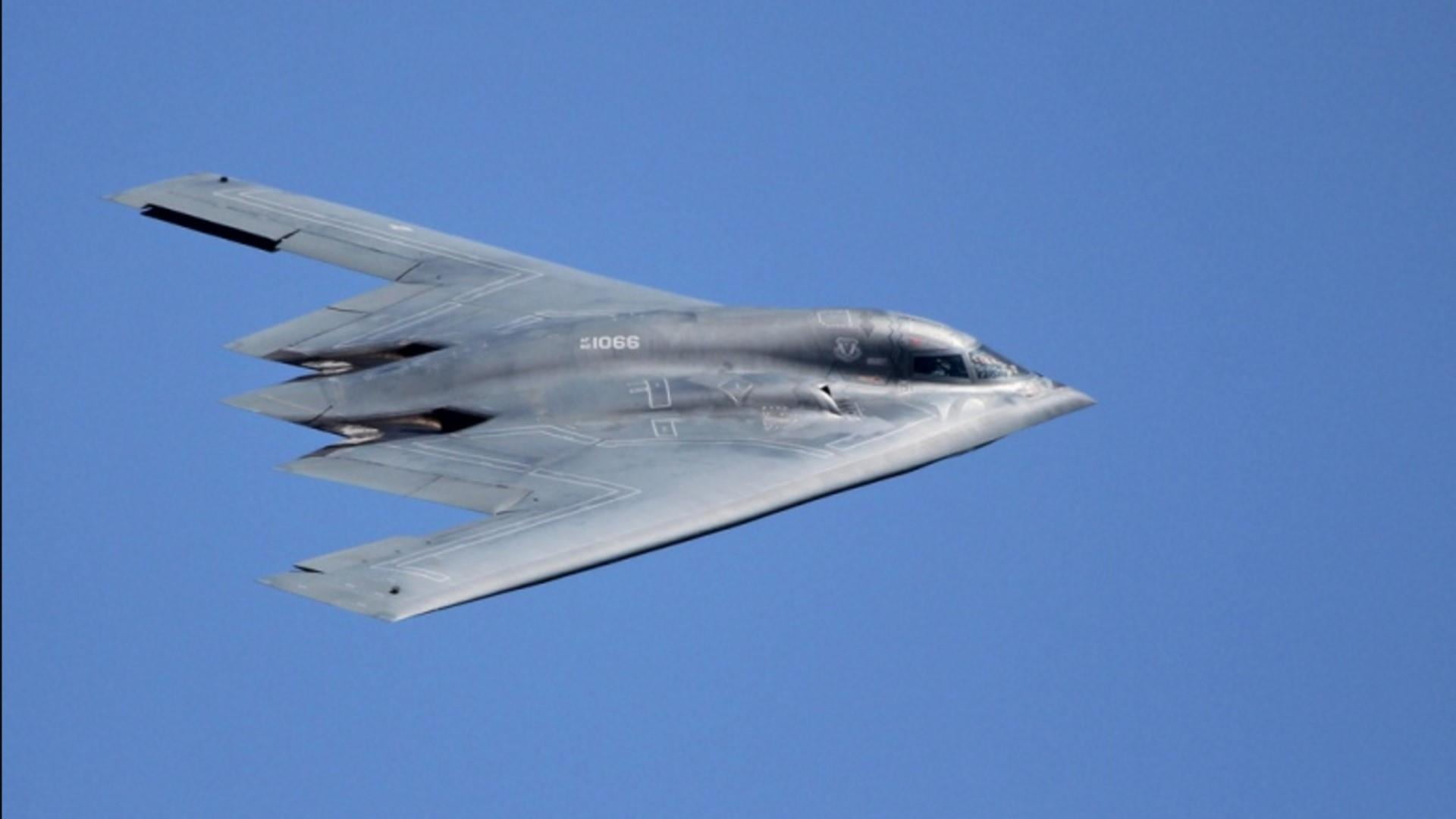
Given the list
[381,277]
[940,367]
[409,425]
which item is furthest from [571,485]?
[381,277]

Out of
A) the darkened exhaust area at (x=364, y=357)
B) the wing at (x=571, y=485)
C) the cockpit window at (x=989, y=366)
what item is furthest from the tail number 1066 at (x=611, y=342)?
the cockpit window at (x=989, y=366)

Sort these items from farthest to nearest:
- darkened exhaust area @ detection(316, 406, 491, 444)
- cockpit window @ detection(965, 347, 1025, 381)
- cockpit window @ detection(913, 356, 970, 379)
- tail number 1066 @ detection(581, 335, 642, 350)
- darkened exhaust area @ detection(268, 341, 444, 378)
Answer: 1. cockpit window @ detection(965, 347, 1025, 381)
2. cockpit window @ detection(913, 356, 970, 379)
3. darkened exhaust area @ detection(268, 341, 444, 378)
4. tail number 1066 @ detection(581, 335, 642, 350)
5. darkened exhaust area @ detection(316, 406, 491, 444)

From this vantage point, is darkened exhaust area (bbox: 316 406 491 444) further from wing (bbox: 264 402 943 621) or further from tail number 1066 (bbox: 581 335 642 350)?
tail number 1066 (bbox: 581 335 642 350)

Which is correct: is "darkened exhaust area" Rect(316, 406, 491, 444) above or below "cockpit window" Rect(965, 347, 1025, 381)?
below

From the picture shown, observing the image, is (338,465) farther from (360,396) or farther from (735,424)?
(735,424)

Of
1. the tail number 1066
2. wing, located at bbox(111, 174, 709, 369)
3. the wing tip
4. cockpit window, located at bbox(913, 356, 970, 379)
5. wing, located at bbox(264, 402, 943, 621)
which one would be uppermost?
wing, located at bbox(111, 174, 709, 369)

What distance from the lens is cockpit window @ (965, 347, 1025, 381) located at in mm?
33812

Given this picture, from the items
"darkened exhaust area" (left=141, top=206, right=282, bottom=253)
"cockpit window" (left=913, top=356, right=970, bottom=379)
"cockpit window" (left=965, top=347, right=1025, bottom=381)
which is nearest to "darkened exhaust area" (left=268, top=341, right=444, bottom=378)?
"darkened exhaust area" (left=141, top=206, right=282, bottom=253)

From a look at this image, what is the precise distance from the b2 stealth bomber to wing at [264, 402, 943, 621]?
0.03 metres

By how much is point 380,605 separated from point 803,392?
7.34 meters

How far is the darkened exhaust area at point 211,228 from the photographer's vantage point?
121ft

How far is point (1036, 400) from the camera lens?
3381cm

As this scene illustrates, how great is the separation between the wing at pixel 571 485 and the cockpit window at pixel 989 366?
1.16m

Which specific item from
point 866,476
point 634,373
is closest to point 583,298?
point 634,373
